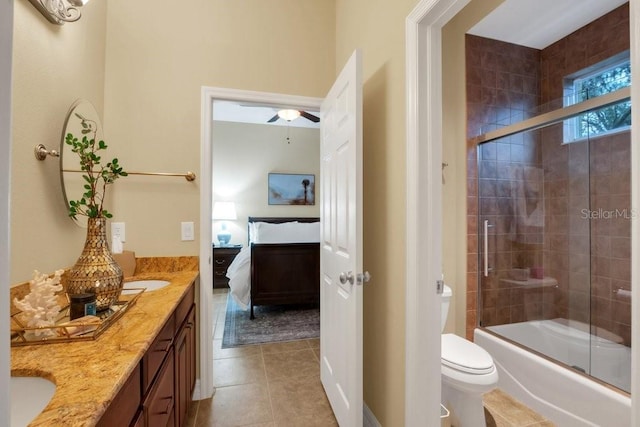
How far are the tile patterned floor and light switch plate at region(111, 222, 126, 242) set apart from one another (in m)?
1.22

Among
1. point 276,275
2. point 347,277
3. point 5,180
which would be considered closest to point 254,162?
point 276,275

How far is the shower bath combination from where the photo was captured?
2041mm

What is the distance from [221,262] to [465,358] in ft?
13.5

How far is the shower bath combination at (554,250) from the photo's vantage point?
6.70ft

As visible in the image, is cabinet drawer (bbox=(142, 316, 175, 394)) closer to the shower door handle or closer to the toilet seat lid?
the toilet seat lid

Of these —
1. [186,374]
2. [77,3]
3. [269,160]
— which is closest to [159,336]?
[186,374]

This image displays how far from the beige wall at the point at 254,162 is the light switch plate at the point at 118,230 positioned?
3.33 m

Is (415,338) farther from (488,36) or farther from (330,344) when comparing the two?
(488,36)

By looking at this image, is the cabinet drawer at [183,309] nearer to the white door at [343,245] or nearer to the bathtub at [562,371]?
the white door at [343,245]

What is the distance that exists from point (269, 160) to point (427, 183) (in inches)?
183

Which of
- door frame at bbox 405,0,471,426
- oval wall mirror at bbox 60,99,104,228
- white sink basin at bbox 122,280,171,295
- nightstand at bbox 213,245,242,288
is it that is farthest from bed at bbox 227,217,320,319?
door frame at bbox 405,0,471,426

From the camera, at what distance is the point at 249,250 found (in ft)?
12.3

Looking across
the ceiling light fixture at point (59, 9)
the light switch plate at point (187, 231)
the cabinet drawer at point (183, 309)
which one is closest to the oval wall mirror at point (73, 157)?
the ceiling light fixture at point (59, 9)

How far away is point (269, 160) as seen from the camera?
559 centimetres
